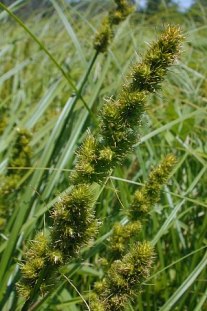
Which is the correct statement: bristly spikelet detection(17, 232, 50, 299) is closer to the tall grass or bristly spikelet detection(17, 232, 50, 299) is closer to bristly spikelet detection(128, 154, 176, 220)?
the tall grass

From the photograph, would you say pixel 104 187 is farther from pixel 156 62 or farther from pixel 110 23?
pixel 156 62

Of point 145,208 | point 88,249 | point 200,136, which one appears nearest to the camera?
point 145,208

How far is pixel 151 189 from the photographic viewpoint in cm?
115

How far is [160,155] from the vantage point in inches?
82.9

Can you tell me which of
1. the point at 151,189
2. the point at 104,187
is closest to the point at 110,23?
the point at 104,187

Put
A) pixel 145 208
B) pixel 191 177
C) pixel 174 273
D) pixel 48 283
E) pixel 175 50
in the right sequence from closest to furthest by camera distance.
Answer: pixel 175 50 < pixel 48 283 < pixel 145 208 < pixel 174 273 < pixel 191 177

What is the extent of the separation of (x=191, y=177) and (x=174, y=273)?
14.3 inches

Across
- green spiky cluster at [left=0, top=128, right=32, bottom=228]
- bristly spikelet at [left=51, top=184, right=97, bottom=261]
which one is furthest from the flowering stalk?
green spiky cluster at [left=0, top=128, right=32, bottom=228]

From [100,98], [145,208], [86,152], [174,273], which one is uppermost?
[100,98]

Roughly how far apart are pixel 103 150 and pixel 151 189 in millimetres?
382

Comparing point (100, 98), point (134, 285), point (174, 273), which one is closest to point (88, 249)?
point (174, 273)

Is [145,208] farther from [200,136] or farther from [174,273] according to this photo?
[200,136]

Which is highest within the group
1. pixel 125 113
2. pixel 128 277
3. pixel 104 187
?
pixel 125 113

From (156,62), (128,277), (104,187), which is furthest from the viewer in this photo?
(104,187)
